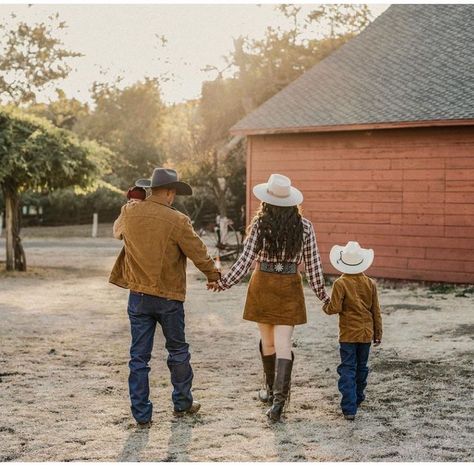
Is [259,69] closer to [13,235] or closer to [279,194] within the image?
[13,235]

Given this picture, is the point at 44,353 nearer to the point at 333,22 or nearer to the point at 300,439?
the point at 300,439

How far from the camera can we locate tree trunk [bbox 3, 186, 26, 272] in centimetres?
1869

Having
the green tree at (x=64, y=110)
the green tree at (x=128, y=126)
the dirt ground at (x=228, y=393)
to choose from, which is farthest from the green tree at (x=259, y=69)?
the dirt ground at (x=228, y=393)

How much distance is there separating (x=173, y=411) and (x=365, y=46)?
14.6 metres

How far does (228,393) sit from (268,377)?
59 cm

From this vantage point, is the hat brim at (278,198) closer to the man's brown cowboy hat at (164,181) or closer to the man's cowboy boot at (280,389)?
the man's brown cowboy hat at (164,181)

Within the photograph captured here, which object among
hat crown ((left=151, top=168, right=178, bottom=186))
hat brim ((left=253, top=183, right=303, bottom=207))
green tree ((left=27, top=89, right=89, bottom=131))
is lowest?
hat brim ((left=253, top=183, right=303, bottom=207))

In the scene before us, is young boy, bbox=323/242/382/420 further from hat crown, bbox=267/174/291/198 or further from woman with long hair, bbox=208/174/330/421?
hat crown, bbox=267/174/291/198

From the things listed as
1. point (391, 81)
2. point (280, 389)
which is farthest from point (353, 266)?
point (391, 81)

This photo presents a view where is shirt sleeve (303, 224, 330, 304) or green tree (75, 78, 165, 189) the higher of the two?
green tree (75, 78, 165, 189)

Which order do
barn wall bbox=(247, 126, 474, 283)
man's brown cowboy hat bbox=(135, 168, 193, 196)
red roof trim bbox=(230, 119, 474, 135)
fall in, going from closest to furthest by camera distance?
1. man's brown cowboy hat bbox=(135, 168, 193, 196)
2. red roof trim bbox=(230, 119, 474, 135)
3. barn wall bbox=(247, 126, 474, 283)

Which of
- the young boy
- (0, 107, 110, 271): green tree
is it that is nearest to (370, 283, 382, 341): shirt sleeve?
the young boy

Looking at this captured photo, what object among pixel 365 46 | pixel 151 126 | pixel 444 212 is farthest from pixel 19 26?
pixel 444 212

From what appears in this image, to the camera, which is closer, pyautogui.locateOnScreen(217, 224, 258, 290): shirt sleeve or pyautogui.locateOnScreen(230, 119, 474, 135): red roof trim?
pyautogui.locateOnScreen(217, 224, 258, 290): shirt sleeve
